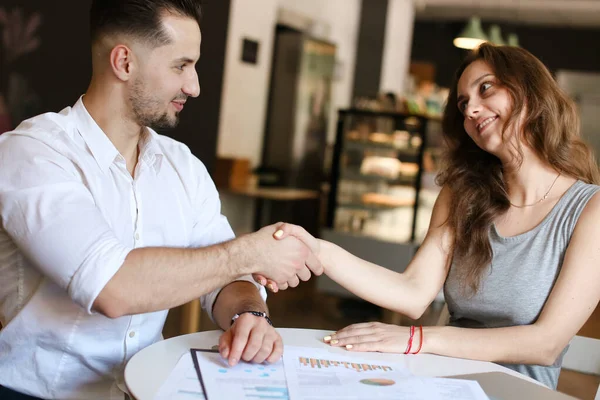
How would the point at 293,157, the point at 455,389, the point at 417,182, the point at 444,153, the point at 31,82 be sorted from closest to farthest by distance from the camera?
the point at 455,389 → the point at 444,153 → the point at 31,82 → the point at 417,182 → the point at 293,157

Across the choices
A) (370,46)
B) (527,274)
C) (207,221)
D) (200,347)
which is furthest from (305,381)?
(370,46)

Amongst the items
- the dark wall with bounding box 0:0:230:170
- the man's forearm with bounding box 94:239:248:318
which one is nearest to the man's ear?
the man's forearm with bounding box 94:239:248:318

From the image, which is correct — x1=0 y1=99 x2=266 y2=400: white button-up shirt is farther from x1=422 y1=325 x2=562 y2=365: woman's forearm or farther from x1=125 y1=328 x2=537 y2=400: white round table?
x1=422 y1=325 x2=562 y2=365: woman's forearm

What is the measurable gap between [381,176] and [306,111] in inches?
70.6

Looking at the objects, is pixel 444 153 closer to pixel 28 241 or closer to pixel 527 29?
pixel 28 241

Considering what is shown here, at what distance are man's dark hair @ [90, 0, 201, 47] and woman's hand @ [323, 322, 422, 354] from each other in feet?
2.77

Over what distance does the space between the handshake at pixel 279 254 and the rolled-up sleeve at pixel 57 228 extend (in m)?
0.36

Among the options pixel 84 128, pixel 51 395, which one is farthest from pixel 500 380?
pixel 84 128

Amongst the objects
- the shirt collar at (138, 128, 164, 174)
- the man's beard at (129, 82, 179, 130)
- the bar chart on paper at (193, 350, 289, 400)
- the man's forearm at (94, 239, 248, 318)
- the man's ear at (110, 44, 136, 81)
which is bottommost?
the bar chart on paper at (193, 350, 289, 400)

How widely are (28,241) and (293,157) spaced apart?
6.11 meters

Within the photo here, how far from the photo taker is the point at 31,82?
12.9 ft

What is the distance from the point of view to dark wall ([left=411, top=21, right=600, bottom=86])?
36.3ft

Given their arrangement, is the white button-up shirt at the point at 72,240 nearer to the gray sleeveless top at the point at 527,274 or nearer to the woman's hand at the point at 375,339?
the woman's hand at the point at 375,339

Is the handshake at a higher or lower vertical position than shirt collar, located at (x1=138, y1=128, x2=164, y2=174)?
lower
